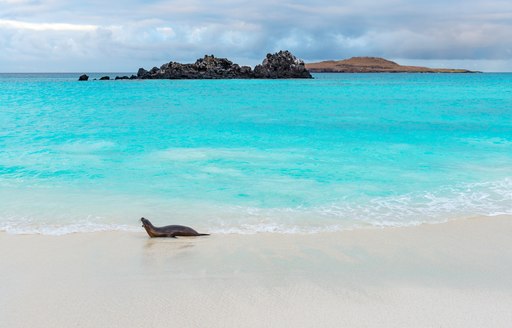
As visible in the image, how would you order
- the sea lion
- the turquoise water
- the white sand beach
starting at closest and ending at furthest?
the white sand beach, the sea lion, the turquoise water

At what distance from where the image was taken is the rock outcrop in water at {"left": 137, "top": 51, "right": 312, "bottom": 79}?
394ft

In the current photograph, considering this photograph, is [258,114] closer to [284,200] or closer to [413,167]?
[413,167]

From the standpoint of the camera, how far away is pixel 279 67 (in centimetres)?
12562

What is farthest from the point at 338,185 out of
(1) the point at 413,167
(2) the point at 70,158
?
(2) the point at 70,158

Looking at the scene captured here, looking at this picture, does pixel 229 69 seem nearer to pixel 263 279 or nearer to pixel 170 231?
pixel 170 231

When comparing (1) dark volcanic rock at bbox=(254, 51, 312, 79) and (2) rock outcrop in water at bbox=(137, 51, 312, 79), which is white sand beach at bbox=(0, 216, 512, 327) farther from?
(1) dark volcanic rock at bbox=(254, 51, 312, 79)

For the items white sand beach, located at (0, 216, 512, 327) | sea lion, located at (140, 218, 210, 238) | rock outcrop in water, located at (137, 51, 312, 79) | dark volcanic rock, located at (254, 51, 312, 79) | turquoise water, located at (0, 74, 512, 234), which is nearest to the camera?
white sand beach, located at (0, 216, 512, 327)

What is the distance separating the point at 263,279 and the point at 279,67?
12238cm

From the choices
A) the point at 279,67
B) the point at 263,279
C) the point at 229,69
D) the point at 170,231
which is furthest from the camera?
the point at 279,67

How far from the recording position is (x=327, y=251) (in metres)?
7.30

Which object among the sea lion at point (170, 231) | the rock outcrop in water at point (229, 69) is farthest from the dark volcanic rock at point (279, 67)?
the sea lion at point (170, 231)

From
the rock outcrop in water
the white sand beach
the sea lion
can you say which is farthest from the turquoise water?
the rock outcrop in water

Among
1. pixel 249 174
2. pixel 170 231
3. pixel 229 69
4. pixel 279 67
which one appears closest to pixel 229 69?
pixel 229 69

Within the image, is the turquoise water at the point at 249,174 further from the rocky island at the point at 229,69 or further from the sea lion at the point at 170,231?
the rocky island at the point at 229,69
